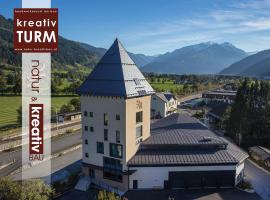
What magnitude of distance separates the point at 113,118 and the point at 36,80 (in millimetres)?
12313

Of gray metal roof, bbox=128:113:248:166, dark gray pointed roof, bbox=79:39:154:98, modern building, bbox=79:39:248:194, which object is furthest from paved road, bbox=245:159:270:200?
dark gray pointed roof, bbox=79:39:154:98

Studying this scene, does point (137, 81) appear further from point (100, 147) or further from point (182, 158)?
point (182, 158)

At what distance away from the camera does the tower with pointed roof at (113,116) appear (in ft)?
125

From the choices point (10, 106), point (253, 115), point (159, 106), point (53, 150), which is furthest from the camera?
point (10, 106)

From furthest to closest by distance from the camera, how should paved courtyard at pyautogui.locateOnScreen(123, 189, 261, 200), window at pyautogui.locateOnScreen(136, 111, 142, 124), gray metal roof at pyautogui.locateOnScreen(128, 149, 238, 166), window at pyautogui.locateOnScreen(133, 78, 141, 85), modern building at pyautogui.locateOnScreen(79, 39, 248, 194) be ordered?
window at pyautogui.locateOnScreen(136, 111, 142, 124), window at pyautogui.locateOnScreen(133, 78, 141, 85), gray metal roof at pyautogui.locateOnScreen(128, 149, 238, 166), modern building at pyautogui.locateOnScreen(79, 39, 248, 194), paved courtyard at pyautogui.locateOnScreen(123, 189, 261, 200)

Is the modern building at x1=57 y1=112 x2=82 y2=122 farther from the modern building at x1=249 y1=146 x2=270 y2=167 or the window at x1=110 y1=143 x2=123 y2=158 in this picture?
the modern building at x1=249 y1=146 x2=270 y2=167

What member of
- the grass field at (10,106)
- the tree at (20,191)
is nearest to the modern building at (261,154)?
the tree at (20,191)

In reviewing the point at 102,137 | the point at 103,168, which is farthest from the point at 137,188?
the point at 102,137

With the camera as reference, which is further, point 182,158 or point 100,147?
point 100,147

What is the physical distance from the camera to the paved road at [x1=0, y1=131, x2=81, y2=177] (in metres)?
47.3

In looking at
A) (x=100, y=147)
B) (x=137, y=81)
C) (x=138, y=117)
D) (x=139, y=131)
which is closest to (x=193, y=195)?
(x=139, y=131)

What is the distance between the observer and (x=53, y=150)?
57406 mm

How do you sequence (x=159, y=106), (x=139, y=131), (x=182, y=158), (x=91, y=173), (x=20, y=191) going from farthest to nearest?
(x=159, y=106)
(x=91, y=173)
(x=139, y=131)
(x=182, y=158)
(x=20, y=191)

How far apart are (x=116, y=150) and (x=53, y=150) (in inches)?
886
